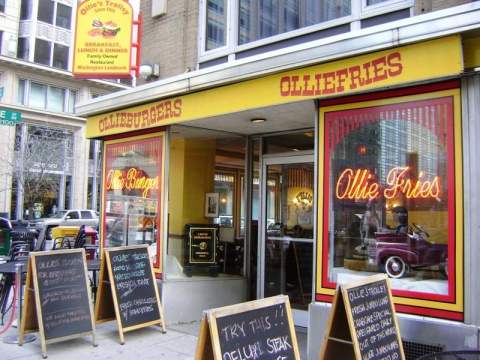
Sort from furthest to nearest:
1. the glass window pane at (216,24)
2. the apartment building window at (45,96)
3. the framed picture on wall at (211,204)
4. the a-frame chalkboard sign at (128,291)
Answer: the apartment building window at (45,96)
the framed picture on wall at (211,204)
the glass window pane at (216,24)
the a-frame chalkboard sign at (128,291)

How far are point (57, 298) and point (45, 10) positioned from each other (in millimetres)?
35433

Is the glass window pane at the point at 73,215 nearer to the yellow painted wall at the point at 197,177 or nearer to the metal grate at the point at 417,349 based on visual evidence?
the yellow painted wall at the point at 197,177

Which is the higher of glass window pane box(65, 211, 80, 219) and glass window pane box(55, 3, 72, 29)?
glass window pane box(55, 3, 72, 29)

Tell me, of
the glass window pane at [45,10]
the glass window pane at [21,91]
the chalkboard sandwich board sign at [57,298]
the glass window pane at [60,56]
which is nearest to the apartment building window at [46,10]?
the glass window pane at [45,10]

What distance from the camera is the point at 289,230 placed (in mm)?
7051

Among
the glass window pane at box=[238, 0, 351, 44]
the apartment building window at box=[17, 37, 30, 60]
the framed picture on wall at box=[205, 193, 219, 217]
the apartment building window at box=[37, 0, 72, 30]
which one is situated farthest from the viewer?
the apartment building window at box=[37, 0, 72, 30]

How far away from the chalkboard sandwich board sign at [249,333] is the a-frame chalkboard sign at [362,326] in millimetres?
492

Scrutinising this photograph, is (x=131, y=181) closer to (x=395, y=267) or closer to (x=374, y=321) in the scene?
(x=395, y=267)

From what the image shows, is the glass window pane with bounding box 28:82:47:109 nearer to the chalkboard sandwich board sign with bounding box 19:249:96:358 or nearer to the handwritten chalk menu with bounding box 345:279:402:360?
the chalkboard sandwich board sign with bounding box 19:249:96:358

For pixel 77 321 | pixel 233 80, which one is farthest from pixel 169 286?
pixel 233 80

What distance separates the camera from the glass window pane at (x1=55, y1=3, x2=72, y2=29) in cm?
3644

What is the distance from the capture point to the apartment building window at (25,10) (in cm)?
3503

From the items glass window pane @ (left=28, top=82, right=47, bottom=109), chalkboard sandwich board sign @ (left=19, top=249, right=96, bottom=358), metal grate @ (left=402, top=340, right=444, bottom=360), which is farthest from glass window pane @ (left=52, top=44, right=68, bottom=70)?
metal grate @ (left=402, top=340, right=444, bottom=360)

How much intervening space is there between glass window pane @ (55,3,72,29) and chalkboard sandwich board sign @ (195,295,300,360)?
37.9 metres
